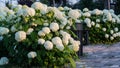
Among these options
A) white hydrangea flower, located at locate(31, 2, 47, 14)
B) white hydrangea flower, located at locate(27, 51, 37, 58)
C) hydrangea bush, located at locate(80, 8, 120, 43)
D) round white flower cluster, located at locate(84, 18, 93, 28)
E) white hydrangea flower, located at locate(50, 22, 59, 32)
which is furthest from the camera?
hydrangea bush, located at locate(80, 8, 120, 43)

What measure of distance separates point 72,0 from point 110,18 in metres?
11.3

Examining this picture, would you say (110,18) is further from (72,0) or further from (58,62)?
(72,0)

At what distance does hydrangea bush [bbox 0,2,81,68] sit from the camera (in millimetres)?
4871

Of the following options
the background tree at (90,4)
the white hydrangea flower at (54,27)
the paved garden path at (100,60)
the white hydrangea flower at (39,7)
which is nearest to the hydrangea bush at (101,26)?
the paved garden path at (100,60)

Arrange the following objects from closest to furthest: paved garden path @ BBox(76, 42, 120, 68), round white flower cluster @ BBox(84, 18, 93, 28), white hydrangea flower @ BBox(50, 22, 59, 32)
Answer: white hydrangea flower @ BBox(50, 22, 59, 32), paved garden path @ BBox(76, 42, 120, 68), round white flower cluster @ BBox(84, 18, 93, 28)

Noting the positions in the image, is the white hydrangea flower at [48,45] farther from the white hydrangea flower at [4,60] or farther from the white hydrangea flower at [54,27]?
the white hydrangea flower at [4,60]

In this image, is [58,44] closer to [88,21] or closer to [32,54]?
[32,54]

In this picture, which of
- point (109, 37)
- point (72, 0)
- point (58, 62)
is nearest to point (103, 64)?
point (58, 62)

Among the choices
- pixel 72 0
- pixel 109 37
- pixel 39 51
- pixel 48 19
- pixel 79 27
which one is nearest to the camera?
pixel 39 51

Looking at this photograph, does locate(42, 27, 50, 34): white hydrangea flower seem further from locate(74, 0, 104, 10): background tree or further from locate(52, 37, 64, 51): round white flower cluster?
locate(74, 0, 104, 10): background tree

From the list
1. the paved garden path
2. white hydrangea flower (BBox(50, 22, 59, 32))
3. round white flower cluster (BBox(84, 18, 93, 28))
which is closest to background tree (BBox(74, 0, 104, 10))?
round white flower cluster (BBox(84, 18, 93, 28))

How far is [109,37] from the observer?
9547mm

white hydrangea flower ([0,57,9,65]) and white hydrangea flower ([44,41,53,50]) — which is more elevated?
white hydrangea flower ([44,41,53,50])

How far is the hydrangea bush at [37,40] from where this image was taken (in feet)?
16.0
